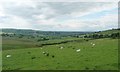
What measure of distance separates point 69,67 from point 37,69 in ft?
13.6

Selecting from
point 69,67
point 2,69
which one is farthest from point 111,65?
point 2,69

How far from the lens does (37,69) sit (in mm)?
31281

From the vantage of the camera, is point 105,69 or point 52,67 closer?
point 105,69

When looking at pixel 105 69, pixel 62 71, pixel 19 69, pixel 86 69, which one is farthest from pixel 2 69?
pixel 105 69

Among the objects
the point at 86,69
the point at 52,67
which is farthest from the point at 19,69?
the point at 86,69

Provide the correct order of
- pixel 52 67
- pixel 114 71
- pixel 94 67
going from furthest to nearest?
pixel 52 67 < pixel 94 67 < pixel 114 71

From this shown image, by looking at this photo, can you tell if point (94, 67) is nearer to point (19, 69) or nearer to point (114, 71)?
point (114, 71)

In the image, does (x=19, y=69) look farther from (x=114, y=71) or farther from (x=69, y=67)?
(x=114, y=71)

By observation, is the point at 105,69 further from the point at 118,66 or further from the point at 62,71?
the point at 62,71

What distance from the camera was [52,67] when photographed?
31609mm

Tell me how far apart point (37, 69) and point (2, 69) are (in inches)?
204

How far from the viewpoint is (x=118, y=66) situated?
1174 inches

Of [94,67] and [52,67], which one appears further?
[52,67]

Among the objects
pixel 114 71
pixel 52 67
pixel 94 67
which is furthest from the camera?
pixel 52 67
